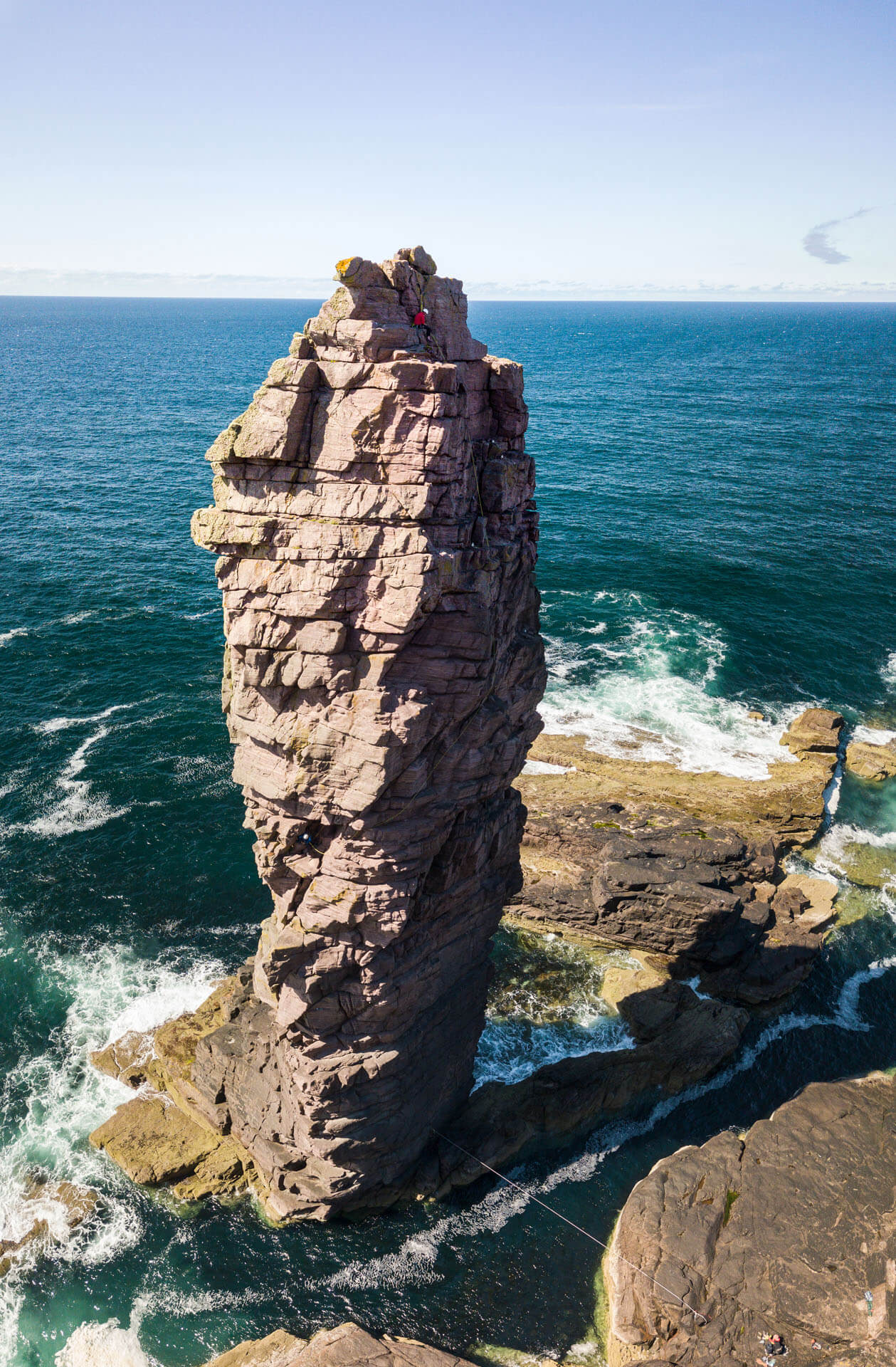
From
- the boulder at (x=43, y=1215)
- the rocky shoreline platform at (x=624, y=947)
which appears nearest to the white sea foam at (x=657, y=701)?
the rocky shoreline platform at (x=624, y=947)

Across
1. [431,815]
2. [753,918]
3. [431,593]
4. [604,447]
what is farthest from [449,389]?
[604,447]

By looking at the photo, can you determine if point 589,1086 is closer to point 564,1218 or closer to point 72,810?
point 564,1218

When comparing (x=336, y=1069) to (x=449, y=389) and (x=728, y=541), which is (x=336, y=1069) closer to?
(x=449, y=389)

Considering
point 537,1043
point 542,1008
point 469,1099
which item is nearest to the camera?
point 469,1099

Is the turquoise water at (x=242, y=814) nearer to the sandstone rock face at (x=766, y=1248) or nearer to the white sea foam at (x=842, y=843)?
the white sea foam at (x=842, y=843)

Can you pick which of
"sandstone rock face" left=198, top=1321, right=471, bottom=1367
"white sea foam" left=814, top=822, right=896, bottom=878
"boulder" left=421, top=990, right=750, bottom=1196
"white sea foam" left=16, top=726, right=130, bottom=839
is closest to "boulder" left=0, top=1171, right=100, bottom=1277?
"sandstone rock face" left=198, top=1321, right=471, bottom=1367

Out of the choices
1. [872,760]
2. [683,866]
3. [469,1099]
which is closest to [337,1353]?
[469,1099]
